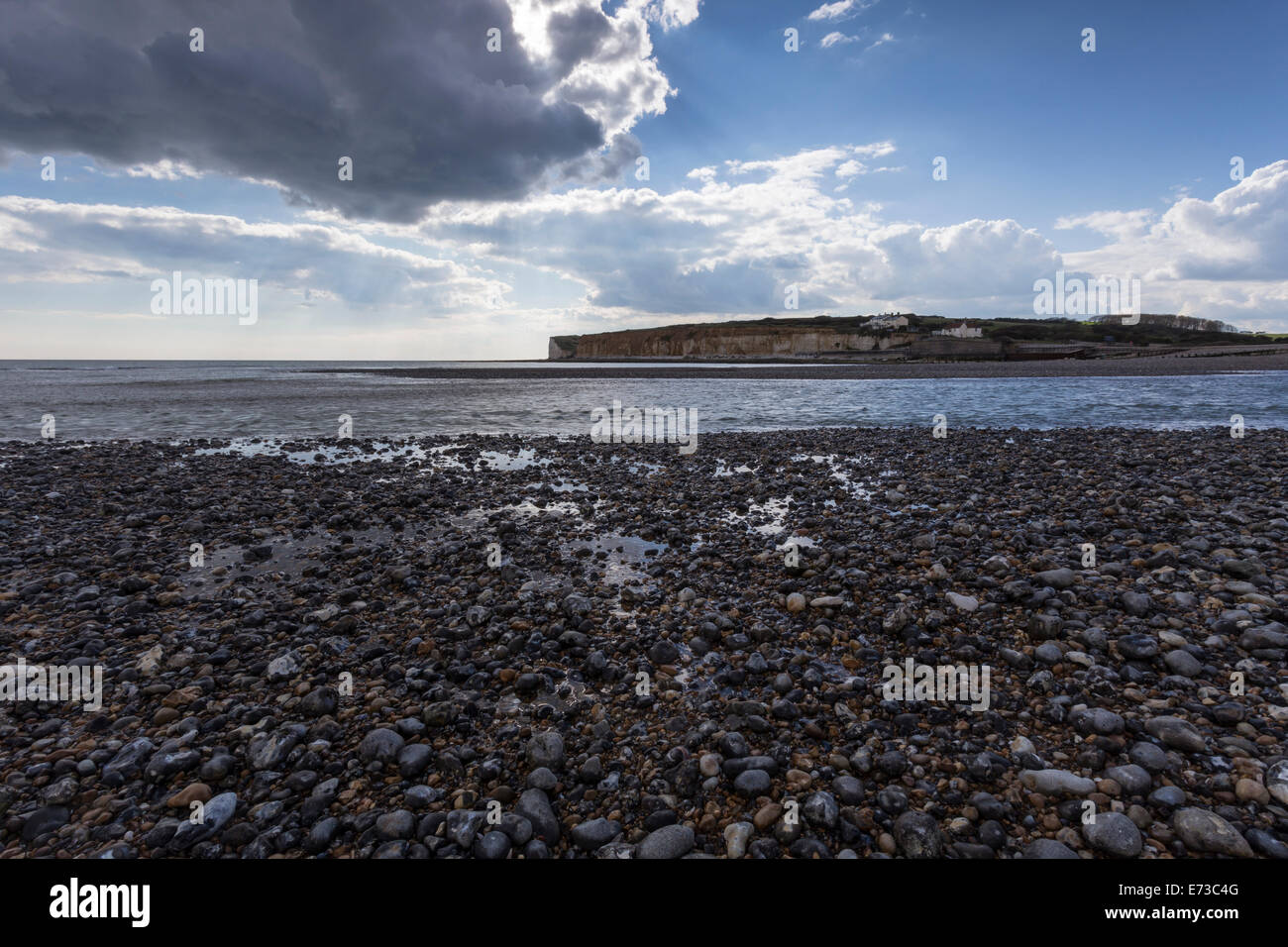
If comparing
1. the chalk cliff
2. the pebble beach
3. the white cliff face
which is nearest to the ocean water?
the pebble beach

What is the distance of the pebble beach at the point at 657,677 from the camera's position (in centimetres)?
338

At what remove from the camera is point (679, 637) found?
5832mm

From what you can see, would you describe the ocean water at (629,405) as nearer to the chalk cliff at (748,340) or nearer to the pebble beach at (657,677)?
the pebble beach at (657,677)

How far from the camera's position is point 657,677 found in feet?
17.0

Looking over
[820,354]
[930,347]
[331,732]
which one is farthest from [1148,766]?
[820,354]

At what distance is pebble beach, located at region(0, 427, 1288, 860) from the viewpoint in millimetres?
3379

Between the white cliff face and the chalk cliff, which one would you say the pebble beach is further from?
the chalk cliff

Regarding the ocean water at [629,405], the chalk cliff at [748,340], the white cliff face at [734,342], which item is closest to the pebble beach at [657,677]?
the ocean water at [629,405]

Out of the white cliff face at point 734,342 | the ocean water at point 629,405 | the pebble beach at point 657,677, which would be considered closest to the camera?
the pebble beach at point 657,677

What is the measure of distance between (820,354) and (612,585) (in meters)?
141

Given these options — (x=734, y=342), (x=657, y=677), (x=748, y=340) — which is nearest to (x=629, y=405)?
(x=657, y=677)

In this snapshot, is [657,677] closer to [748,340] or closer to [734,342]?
[748,340]

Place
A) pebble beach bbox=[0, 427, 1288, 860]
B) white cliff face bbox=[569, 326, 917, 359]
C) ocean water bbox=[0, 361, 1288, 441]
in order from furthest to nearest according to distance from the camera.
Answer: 1. white cliff face bbox=[569, 326, 917, 359]
2. ocean water bbox=[0, 361, 1288, 441]
3. pebble beach bbox=[0, 427, 1288, 860]

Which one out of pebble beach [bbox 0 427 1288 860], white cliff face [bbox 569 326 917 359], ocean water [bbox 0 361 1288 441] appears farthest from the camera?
white cliff face [bbox 569 326 917 359]
